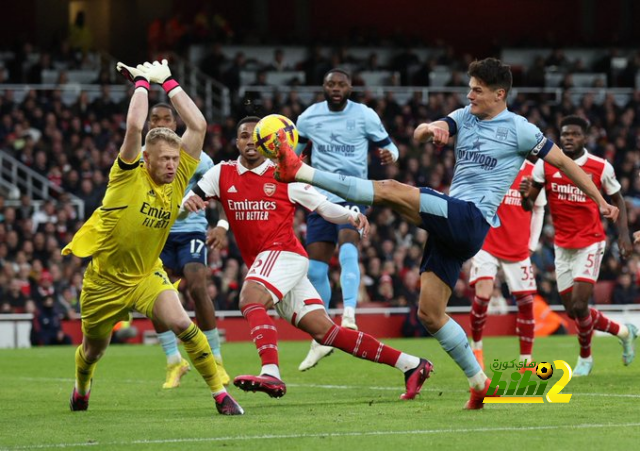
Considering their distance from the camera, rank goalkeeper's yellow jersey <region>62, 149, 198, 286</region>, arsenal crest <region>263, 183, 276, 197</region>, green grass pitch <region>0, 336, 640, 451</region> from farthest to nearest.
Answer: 1. arsenal crest <region>263, 183, 276, 197</region>
2. goalkeeper's yellow jersey <region>62, 149, 198, 286</region>
3. green grass pitch <region>0, 336, 640, 451</region>

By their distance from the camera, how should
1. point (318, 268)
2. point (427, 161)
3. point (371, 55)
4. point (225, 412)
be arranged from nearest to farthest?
point (225, 412)
point (318, 268)
point (427, 161)
point (371, 55)

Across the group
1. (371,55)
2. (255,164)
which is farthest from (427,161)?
(255,164)

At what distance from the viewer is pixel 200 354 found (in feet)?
28.8

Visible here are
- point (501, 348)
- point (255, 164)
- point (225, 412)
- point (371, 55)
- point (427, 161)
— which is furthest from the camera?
point (371, 55)

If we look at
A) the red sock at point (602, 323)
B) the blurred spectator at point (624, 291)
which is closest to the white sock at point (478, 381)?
the red sock at point (602, 323)

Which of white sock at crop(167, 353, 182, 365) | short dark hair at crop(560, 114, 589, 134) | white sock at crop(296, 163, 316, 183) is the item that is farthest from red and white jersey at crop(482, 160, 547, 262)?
white sock at crop(296, 163, 316, 183)

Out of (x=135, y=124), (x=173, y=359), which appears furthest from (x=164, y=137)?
(x=173, y=359)

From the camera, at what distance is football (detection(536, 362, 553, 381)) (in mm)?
9568

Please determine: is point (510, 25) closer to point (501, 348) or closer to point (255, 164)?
point (501, 348)

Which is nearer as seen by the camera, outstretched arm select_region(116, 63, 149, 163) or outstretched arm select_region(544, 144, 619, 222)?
outstretched arm select_region(116, 63, 149, 163)

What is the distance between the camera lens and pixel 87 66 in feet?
96.4

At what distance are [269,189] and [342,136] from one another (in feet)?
9.87

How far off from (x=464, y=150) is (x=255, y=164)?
1932mm

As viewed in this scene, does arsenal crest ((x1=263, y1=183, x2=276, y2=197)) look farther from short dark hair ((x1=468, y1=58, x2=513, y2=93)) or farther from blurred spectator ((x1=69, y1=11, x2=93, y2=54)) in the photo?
blurred spectator ((x1=69, y1=11, x2=93, y2=54))
